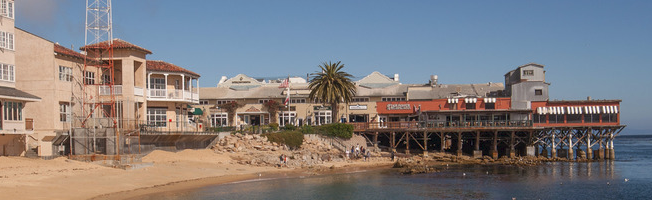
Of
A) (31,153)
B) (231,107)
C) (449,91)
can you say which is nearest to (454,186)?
(31,153)

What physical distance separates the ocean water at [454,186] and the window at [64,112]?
12.5 m

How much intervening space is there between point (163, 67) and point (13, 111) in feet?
46.5

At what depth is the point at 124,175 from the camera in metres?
38.3

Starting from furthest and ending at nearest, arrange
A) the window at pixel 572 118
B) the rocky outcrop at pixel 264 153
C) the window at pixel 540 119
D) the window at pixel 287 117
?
1. the window at pixel 287 117
2. the window at pixel 540 119
3. the window at pixel 572 118
4. the rocky outcrop at pixel 264 153

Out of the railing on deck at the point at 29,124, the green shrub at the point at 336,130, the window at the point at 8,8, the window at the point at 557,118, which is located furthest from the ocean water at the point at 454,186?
the window at the point at 8,8

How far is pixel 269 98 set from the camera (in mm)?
78188

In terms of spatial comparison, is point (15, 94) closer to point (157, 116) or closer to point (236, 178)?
point (157, 116)

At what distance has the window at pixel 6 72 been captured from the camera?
1549 inches

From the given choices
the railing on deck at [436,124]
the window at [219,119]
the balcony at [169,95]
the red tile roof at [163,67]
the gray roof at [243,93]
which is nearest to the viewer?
the balcony at [169,95]

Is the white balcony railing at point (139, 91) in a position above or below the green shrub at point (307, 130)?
above

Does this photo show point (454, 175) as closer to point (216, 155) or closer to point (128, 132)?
point (216, 155)

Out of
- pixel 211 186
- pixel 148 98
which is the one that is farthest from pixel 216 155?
pixel 211 186

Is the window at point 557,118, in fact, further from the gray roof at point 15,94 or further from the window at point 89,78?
the gray roof at point 15,94

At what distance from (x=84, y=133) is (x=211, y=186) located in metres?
9.89
